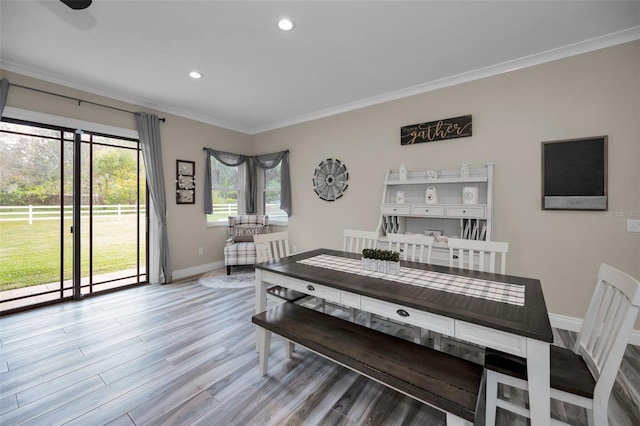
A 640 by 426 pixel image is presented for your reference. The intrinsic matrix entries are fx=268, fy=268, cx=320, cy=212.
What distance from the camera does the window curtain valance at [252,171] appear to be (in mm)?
4910

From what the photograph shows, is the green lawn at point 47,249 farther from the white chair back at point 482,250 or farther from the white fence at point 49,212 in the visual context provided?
the white chair back at point 482,250

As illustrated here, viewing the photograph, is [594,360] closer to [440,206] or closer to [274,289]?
[440,206]

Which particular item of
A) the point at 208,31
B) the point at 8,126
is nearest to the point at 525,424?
the point at 208,31

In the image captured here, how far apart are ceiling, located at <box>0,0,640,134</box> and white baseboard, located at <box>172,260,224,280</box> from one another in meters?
2.80

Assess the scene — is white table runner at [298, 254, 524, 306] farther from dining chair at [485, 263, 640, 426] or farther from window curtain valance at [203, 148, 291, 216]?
window curtain valance at [203, 148, 291, 216]

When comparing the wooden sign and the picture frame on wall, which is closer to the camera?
the wooden sign

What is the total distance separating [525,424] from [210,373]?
2100mm

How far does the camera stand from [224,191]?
17.6ft

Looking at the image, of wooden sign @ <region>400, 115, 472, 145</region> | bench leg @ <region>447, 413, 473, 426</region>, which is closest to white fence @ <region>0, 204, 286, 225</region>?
wooden sign @ <region>400, 115, 472, 145</region>

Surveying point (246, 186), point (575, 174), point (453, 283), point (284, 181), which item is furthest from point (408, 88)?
point (246, 186)

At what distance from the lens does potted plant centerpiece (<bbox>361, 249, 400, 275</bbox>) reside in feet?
6.34

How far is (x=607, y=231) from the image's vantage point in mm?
2537

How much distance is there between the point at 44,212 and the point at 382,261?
410 cm

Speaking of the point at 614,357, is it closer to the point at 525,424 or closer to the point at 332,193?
the point at 525,424
